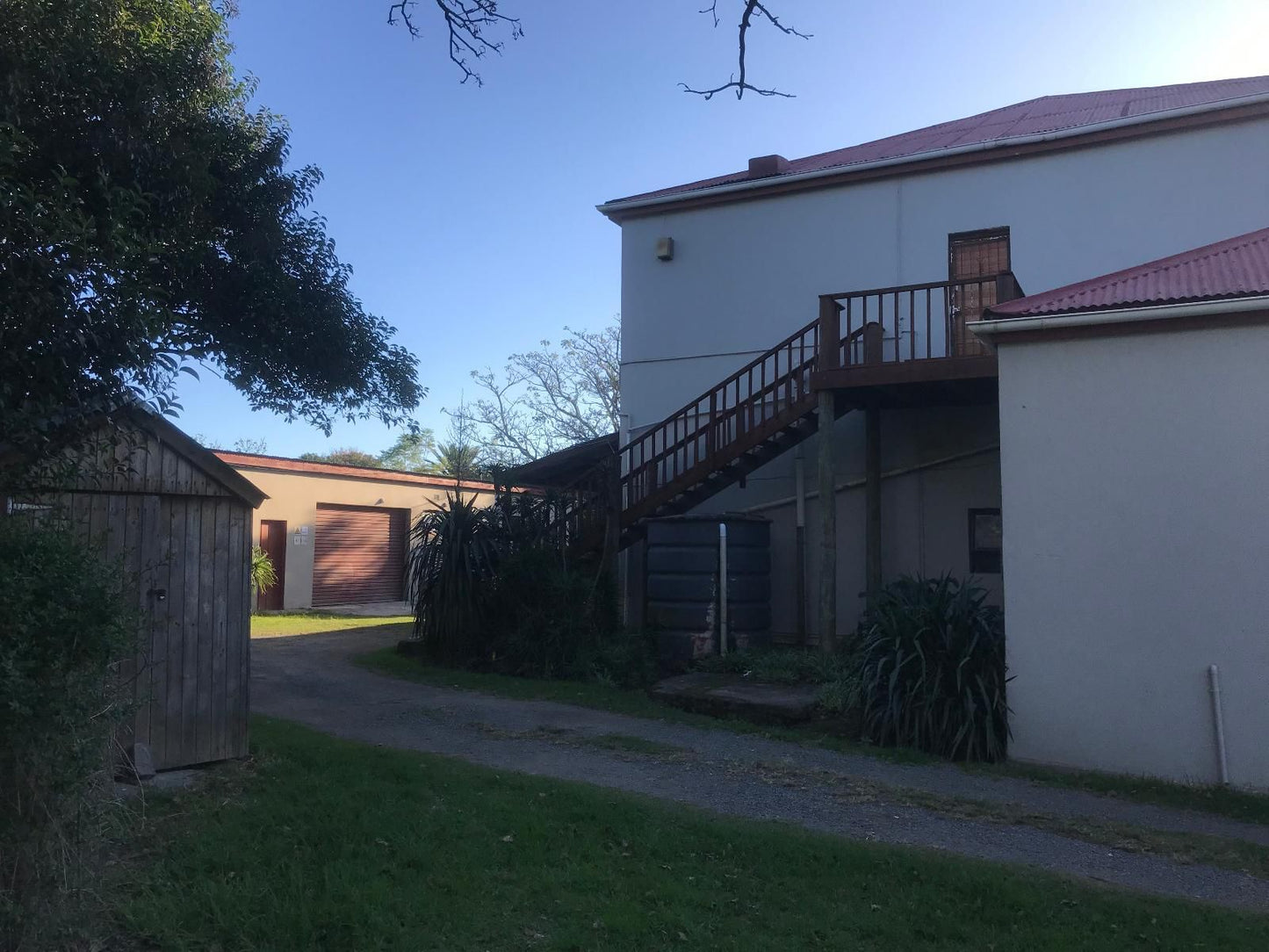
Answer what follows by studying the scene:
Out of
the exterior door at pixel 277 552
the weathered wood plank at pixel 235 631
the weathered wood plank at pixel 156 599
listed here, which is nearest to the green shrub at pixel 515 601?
the weathered wood plank at pixel 235 631

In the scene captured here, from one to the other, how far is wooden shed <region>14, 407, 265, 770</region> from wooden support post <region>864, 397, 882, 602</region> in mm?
8366

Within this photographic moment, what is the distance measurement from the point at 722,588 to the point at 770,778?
5.31m

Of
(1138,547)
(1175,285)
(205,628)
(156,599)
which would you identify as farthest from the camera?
(1175,285)

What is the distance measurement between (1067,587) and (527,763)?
468 centimetres

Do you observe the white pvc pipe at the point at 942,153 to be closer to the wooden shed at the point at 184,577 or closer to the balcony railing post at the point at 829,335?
the balcony railing post at the point at 829,335

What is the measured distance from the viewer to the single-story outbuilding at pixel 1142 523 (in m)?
7.95

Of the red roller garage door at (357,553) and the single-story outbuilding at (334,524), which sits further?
the red roller garage door at (357,553)

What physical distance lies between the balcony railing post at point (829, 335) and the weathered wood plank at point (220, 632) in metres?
7.41

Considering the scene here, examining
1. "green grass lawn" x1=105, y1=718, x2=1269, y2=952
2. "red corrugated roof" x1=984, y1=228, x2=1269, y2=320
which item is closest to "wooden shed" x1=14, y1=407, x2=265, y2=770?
"green grass lawn" x1=105, y1=718, x2=1269, y2=952

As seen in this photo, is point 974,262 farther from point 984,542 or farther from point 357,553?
point 357,553

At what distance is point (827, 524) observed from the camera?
12406 mm

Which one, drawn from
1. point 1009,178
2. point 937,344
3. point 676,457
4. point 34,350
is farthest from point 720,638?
point 34,350

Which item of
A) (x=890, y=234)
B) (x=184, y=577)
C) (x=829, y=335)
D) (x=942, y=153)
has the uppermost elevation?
(x=942, y=153)

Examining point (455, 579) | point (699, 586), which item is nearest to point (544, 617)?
point (455, 579)
